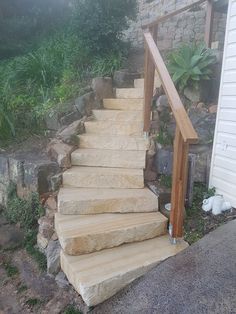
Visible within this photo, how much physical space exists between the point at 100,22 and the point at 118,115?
5.65 ft

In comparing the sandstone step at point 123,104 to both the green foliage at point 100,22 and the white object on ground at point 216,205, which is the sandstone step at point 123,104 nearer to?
the green foliage at point 100,22

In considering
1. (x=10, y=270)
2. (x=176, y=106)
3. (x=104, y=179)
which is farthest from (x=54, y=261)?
(x=176, y=106)

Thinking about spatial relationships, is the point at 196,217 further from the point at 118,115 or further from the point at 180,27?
the point at 180,27

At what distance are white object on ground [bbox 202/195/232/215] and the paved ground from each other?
388 mm

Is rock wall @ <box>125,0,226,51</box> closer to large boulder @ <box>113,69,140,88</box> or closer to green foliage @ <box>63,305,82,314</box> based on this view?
large boulder @ <box>113,69,140,88</box>

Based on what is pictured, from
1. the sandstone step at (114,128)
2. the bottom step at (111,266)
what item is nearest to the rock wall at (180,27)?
the sandstone step at (114,128)

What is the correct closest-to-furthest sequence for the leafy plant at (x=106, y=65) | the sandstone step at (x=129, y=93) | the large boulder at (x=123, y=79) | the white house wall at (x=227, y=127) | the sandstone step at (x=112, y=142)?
the white house wall at (x=227, y=127) → the sandstone step at (x=112, y=142) → the sandstone step at (x=129, y=93) → the large boulder at (x=123, y=79) → the leafy plant at (x=106, y=65)

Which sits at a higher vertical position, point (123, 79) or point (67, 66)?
point (67, 66)

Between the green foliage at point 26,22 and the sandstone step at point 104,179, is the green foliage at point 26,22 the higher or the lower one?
the higher one

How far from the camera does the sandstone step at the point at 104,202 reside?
2729 mm

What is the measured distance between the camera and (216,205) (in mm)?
2768

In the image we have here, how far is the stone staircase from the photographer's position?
222cm

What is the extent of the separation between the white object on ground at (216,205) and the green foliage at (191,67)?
1.28m

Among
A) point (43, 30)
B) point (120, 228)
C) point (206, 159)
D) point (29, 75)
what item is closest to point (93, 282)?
point (120, 228)
